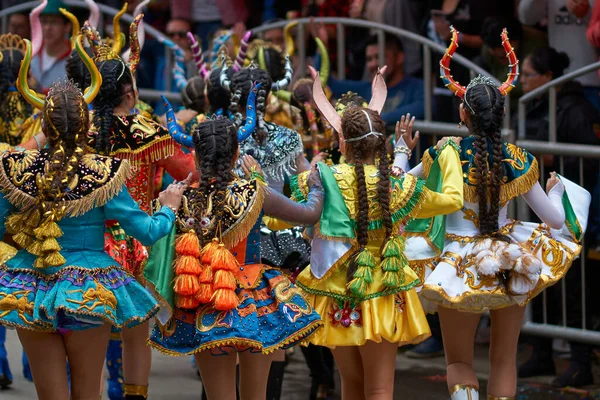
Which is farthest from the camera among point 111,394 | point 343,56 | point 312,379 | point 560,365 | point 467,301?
point 343,56

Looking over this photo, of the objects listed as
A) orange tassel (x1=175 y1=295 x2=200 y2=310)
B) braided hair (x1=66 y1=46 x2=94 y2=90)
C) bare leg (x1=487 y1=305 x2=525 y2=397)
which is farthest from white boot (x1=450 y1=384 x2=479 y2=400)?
braided hair (x1=66 y1=46 x2=94 y2=90)

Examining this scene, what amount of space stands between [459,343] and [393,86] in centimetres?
336

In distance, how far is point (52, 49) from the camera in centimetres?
1030

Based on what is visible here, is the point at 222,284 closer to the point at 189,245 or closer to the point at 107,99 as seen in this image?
the point at 189,245

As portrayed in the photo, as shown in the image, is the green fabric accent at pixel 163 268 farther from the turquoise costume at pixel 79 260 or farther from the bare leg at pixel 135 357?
the bare leg at pixel 135 357

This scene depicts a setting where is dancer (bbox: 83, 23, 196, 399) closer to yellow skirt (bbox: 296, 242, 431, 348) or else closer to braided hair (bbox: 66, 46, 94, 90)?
braided hair (bbox: 66, 46, 94, 90)

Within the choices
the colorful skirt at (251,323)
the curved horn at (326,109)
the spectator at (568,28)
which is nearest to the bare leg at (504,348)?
the colorful skirt at (251,323)

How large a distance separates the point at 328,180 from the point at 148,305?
103cm

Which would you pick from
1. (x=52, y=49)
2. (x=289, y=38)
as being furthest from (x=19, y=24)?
(x=289, y=38)

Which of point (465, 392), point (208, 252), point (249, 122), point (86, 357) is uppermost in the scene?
point (249, 122)

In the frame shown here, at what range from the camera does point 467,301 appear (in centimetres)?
601

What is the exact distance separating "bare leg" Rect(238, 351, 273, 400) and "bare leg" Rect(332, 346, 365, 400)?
1.52 ft

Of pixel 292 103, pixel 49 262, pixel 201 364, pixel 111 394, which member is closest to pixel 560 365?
pixel 292 103

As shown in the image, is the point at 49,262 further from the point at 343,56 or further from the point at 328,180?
the point at 343,56
